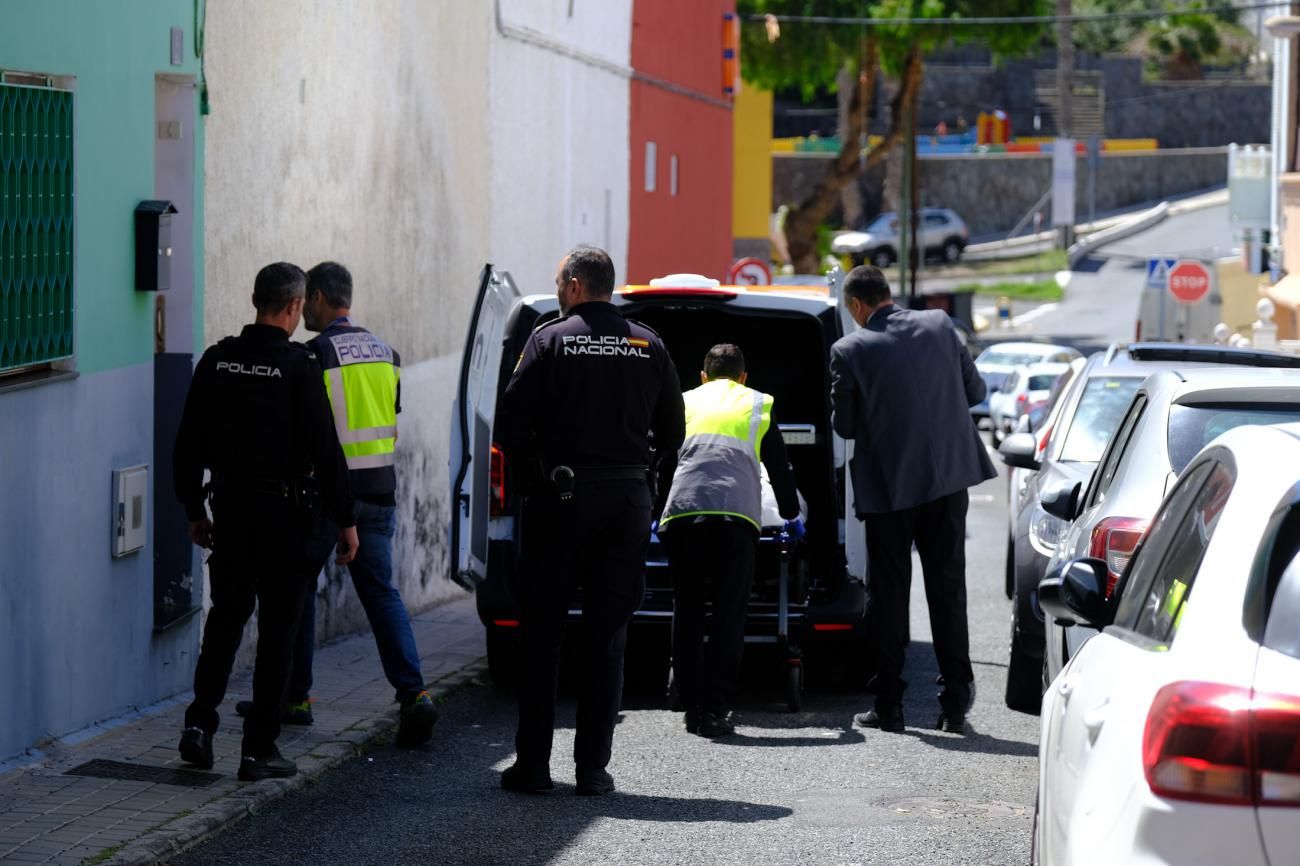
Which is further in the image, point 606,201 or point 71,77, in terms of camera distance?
point 606,201

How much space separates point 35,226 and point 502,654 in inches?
124

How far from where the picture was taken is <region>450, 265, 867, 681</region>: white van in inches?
349

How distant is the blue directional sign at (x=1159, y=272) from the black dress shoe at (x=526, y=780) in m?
31.2

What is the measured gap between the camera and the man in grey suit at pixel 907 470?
852 centimetres

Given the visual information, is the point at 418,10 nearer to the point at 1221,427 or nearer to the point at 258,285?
the point at 258,285

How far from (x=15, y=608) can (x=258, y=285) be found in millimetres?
1408

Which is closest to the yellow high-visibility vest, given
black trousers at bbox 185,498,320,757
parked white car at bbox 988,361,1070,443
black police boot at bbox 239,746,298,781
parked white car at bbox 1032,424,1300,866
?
black trousers at bbox 185,498,320,757

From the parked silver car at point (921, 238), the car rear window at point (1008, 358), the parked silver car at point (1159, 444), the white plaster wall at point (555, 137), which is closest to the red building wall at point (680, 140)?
the white plaster wall at point (555, 137)

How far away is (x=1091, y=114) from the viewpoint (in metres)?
82.8

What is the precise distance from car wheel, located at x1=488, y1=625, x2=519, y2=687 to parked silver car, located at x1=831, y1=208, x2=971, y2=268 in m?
52.4

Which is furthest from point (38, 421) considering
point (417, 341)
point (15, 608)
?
point (417, 341)

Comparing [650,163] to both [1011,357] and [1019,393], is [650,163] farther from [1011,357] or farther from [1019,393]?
[1011,357]

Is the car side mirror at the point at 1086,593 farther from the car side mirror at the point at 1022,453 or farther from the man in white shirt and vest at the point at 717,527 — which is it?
the car side mirror at the point at 1022,453

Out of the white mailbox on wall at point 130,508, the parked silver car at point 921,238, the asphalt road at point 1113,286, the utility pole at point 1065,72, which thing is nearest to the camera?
the white mailbox on wall at point 130,508
